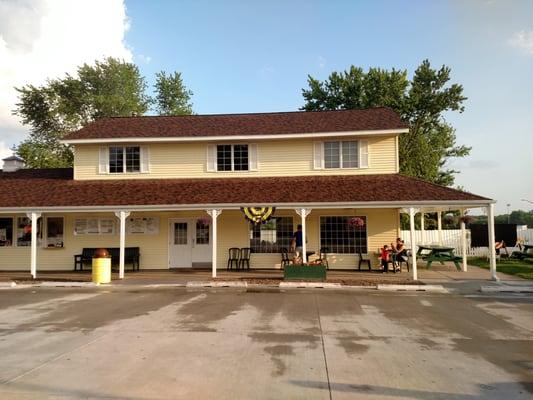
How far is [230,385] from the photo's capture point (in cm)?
544

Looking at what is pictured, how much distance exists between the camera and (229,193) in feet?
57.7

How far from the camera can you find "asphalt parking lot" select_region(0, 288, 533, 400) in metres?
5.37

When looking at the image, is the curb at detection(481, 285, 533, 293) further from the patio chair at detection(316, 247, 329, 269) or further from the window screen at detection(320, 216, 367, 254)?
the patio chair at detection(316, 247, 329, 269)

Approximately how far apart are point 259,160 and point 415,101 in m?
24.1

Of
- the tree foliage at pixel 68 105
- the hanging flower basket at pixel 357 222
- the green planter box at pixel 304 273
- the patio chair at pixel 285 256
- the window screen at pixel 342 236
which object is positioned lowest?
the green planter box at pixel 304 273

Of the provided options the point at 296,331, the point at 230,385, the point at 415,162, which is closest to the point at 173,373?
the point at 230,385

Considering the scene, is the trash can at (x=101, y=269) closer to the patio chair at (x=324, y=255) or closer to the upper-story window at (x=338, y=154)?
the patio chair at (x=324, y=255)

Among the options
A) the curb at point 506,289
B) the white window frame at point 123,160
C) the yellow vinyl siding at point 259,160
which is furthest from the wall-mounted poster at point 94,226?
the curb at point 506,289

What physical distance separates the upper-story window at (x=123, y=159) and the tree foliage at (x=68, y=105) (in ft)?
73.8

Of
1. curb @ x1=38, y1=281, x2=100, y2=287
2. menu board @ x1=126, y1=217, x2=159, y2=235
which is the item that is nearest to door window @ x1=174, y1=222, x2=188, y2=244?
menu board @ x1=126, y1=217, x2=159, y2=235

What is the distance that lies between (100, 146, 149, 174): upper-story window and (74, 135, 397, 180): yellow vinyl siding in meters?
0.26

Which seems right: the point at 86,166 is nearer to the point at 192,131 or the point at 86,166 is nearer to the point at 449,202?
the point at 192,131

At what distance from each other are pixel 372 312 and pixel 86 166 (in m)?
15.6

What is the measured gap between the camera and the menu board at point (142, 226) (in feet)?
63.6
